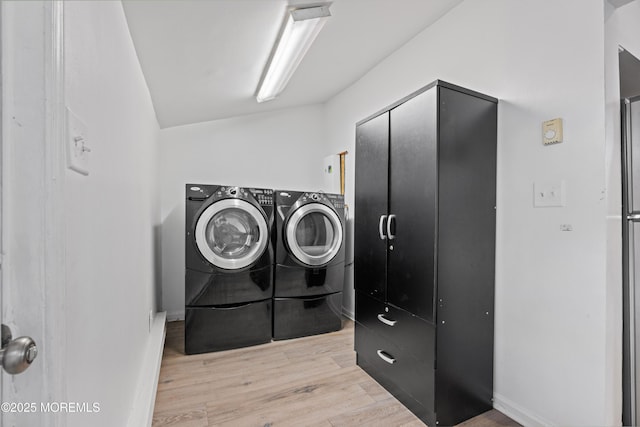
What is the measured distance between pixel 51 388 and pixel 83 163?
513mm

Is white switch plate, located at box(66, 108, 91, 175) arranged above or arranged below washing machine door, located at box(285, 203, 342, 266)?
above

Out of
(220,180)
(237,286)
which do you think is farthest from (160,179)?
(237,286)

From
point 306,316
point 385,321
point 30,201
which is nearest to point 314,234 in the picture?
point 306,316

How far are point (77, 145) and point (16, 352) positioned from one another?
1.49ft

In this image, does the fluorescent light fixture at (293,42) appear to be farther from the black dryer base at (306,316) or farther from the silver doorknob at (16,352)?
the black dryer base at (306,316)

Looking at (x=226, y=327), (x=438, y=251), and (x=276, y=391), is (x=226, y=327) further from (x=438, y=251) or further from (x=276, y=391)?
(x=438, y=251)

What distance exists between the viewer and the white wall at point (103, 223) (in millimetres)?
719

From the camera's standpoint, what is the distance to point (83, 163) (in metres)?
0.76

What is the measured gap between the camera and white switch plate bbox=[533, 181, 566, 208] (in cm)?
149

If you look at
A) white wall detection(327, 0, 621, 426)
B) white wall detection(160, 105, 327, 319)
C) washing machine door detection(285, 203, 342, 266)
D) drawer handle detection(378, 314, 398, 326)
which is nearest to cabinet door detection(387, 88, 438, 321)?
drawer handle detection(378, 314, 398, 326)

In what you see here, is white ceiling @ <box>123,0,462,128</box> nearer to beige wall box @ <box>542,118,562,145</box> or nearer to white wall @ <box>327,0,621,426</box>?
white wall @ <box>327,0,621,426</box>

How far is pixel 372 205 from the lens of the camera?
2.07 m

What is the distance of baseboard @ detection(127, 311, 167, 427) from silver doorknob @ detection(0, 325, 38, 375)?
1.00 metres

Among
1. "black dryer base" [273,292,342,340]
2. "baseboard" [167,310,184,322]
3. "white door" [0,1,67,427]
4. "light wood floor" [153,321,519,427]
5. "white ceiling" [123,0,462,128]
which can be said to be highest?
"white ceiling" [123,0,462,128]
